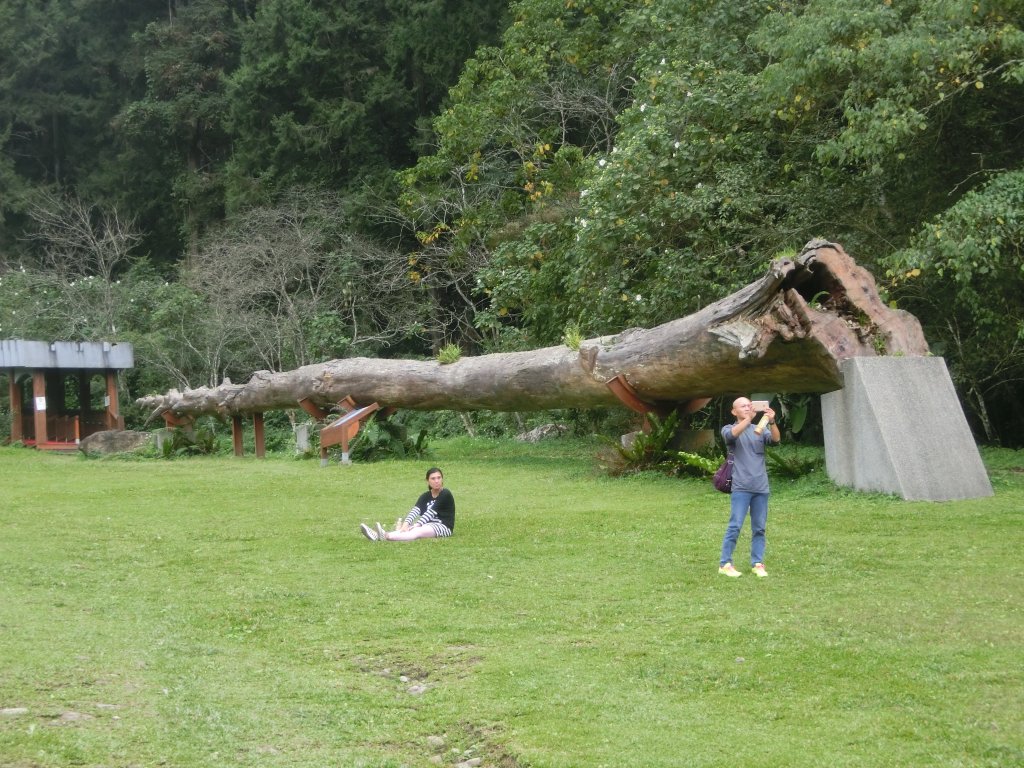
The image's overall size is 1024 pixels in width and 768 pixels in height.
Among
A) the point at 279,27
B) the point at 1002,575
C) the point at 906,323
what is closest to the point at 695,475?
the point at 906,323

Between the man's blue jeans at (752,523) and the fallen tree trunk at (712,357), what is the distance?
366 cm

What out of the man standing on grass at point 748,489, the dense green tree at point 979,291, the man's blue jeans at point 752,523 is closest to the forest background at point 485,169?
the dense green tree at point 979,291

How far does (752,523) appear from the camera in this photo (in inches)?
319

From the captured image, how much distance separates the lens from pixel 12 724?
17.0 feet

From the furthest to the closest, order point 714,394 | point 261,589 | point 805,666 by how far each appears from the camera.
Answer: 1. point 714,394
2. point 261,589
3. point 805,666

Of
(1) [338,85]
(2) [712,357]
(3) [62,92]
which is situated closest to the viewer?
(2) [712,357]

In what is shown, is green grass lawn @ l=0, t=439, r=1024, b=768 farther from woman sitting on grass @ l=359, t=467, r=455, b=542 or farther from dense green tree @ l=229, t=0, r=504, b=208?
dense green tree @ l=229, t=0, r=504, b=208

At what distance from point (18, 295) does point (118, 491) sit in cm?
1888

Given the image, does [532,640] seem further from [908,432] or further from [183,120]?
[183,120]

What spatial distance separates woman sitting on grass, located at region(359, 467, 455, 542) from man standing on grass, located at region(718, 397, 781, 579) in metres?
3.25

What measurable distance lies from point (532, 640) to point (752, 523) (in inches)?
88.8

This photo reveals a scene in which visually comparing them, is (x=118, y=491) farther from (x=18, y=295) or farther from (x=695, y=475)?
(x=18, y=295)

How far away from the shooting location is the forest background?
46.3 ft

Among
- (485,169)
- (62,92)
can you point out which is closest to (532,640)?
(485,169)
